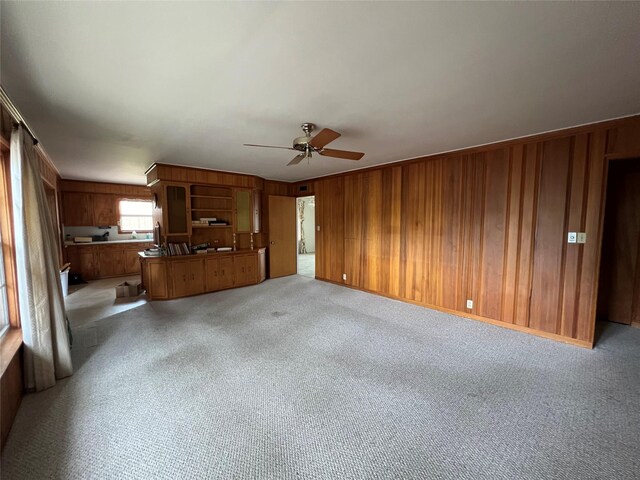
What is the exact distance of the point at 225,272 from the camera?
523 cm

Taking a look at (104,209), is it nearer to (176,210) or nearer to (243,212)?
(176,210)

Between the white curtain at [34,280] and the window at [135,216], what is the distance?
5.24 metres

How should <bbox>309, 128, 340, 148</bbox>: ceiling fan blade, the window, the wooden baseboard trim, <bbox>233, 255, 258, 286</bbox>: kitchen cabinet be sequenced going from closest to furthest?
<bbox>309, 128, 340, 148</bbox>: ceiling fan blade, the wooden baseboard trim, <bbox>233, 255, 258, 286</bbox>: kitchen cabinet, the window

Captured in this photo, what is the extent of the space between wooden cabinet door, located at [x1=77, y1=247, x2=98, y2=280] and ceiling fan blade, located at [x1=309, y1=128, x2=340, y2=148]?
21.2 ft

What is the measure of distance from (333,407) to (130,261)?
22.3ft

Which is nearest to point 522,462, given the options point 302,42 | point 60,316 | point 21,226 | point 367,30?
point 367,30

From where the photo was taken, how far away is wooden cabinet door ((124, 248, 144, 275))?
6.52 m

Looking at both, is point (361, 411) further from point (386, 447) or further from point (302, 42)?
point (302, 42)

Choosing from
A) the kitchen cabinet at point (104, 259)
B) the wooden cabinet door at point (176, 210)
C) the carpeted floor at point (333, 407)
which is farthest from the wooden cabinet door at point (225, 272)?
the kitchen cabinet at point (104, 259)

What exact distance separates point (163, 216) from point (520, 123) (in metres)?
5.31

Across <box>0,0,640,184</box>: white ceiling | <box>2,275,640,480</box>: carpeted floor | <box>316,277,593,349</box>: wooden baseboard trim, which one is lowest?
<box>2,275,640,480</box>: carpeted floor

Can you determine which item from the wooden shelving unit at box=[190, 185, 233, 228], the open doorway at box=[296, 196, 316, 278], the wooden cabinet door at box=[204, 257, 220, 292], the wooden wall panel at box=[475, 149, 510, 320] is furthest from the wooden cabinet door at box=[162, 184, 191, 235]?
the open doorway at box=[296, 196, 316, 278]

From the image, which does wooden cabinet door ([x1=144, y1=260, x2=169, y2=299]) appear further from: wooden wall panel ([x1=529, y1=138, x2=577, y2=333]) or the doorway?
the doorway

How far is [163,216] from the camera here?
15.1 feet
